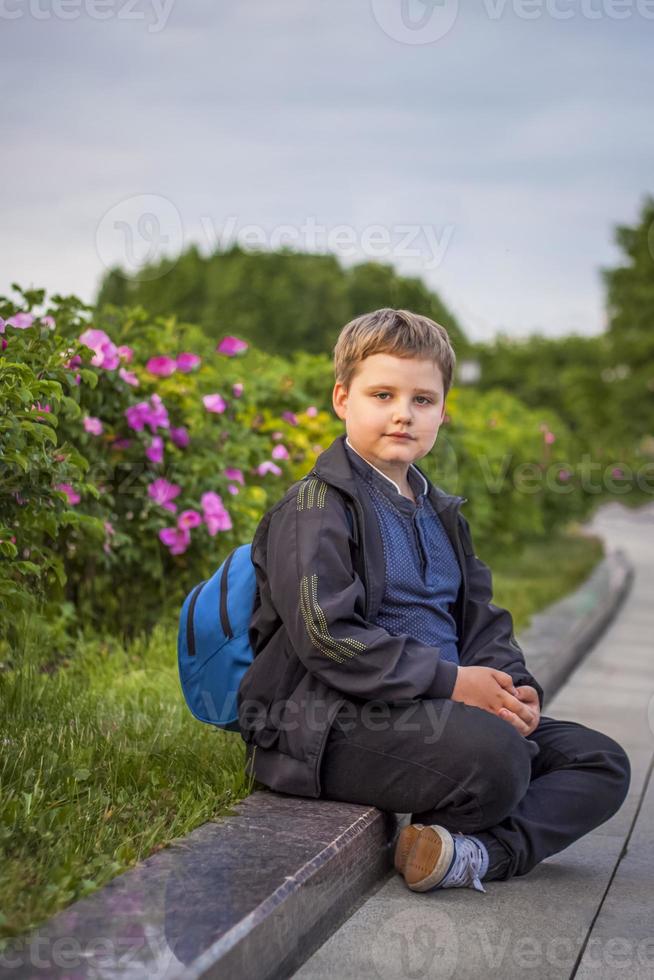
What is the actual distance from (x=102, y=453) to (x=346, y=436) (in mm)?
1853

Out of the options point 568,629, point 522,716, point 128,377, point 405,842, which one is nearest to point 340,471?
point 522,716

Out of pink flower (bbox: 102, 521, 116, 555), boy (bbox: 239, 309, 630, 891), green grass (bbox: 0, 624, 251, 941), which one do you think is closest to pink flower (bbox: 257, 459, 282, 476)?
pink flower (bbox: 102, 521, 116, 555)

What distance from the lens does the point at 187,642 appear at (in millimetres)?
3230

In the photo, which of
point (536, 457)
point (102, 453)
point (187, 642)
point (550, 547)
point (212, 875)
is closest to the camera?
point (212, 875)

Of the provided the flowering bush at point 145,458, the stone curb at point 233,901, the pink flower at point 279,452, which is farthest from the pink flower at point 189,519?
the stone curb at point 233,901

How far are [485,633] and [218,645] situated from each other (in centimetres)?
71

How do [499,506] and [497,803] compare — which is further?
[499,506]

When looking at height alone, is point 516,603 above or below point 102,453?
below

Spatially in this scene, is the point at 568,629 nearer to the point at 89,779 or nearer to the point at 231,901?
the point at 89,779

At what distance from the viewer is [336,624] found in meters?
2.93

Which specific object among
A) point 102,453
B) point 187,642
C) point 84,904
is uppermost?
point 102,453

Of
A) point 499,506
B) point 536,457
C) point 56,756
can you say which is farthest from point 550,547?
point 56,756

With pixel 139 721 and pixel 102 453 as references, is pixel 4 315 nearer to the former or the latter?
pixel 102 453

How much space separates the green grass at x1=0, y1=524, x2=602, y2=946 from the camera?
8.13 feet
